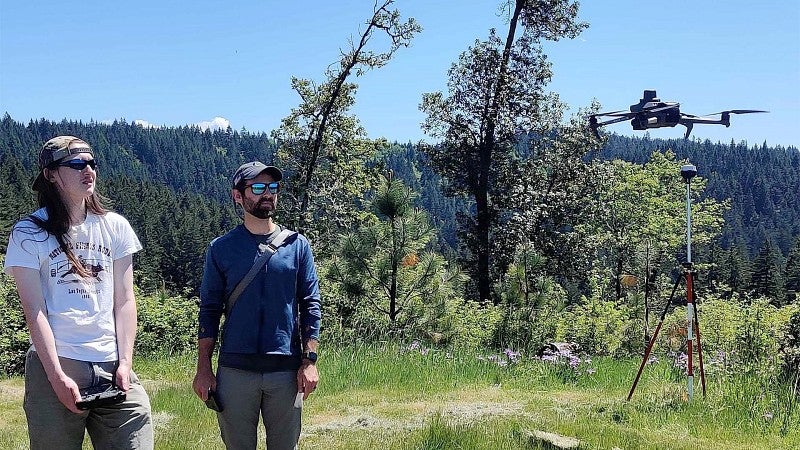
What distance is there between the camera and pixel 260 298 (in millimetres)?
2758

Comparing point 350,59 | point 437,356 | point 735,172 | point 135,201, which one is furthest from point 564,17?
point 735,172

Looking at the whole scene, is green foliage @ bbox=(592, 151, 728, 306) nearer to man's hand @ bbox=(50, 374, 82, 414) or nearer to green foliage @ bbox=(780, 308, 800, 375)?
green foliage @ bbox=(780, 308, 800, 375)

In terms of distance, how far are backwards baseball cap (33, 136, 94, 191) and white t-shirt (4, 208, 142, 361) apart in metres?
0.13

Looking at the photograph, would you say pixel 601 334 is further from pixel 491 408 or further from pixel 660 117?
pixel 660 117

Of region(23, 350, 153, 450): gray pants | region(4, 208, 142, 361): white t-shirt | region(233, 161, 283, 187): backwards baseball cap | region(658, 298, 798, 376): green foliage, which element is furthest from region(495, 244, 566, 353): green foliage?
region(4, 208, 142, 361): white t-shirt

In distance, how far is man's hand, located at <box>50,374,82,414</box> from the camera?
2.28 m

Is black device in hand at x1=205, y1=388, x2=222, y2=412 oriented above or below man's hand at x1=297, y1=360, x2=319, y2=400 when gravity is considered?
below

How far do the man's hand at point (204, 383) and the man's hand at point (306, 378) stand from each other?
0.39 metres

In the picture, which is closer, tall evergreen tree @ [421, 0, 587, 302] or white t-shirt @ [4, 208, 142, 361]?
white t-shirt @ [4, 208, 142, 361]

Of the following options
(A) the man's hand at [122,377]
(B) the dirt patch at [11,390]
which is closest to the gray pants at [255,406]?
(A) the man's hand at [122,377]

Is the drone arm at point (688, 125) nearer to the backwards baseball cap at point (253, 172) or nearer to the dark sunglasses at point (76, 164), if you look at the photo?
the backwards baseball cap at point (253, 172)

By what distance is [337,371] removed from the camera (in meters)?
6.46

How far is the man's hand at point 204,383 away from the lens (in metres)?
2.78

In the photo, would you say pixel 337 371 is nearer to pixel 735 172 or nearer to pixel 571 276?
pixel 571 276
